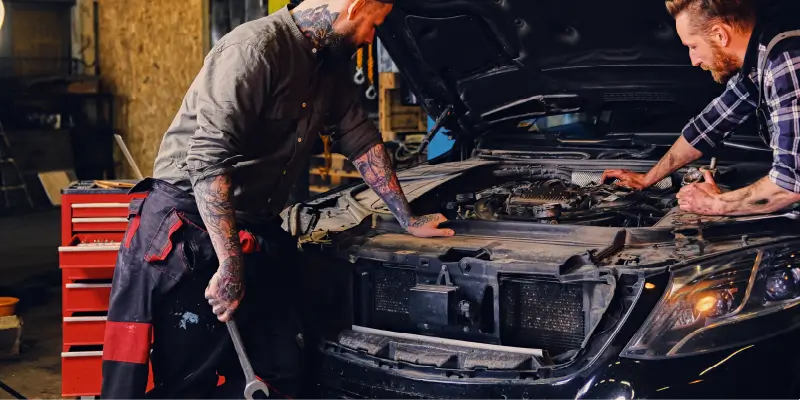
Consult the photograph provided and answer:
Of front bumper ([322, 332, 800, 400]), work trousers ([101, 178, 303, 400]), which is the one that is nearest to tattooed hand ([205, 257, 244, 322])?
work trousers ([101, 178, 303, 400])

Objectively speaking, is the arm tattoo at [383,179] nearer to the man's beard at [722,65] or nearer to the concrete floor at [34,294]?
the man's beard at [722,65]

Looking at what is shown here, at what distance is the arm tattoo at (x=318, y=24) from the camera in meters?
2.57

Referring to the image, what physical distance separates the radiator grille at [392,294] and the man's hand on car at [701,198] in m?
0.82

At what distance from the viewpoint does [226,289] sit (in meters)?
2.45

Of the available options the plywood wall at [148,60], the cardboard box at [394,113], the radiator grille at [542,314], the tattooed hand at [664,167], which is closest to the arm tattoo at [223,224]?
the radiator grille at [542,314]

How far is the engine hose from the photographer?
3436 mm

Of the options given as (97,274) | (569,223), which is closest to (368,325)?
(569,223)

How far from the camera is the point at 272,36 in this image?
251cm

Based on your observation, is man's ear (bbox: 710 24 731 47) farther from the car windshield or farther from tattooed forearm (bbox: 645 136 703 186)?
the car windshield

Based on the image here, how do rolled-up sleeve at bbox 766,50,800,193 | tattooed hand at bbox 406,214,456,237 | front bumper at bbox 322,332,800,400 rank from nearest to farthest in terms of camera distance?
front bumper at bbox 322,332,800,400
rolled-up sleeve at bbox 766,50,800,193
tattooed hand at bbox 406,214,456,237

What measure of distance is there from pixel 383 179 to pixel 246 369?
2.47ft

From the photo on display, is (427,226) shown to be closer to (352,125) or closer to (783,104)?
(352,125)

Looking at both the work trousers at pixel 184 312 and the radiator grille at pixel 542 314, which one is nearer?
the radiator grille at pixel 542 314

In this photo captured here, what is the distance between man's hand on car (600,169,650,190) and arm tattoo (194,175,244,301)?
137cm
